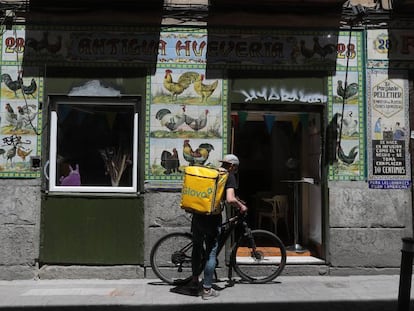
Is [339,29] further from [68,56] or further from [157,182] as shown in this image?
[68,56]

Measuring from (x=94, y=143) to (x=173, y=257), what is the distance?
225cm

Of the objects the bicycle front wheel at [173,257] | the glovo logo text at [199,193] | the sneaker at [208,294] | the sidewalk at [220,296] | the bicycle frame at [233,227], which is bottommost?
the sidewalk at [220,296]

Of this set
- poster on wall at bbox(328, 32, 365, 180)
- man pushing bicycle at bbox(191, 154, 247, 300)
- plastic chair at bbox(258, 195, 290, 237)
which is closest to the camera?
man pushing bicycle at bbox(191, 154, 247, 300)

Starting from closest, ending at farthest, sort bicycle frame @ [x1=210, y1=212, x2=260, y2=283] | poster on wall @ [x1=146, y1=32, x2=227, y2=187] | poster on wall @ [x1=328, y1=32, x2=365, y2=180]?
bicycle frame @ [x1=210, y1=212, x2=260, y2=283] → poster on wall @ [x1=146, y1=32, x2=227, y2=187] → poster on wall @ [x1=328, y1=32, x2=365, y2=180]

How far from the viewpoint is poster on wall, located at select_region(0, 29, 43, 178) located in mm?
7582

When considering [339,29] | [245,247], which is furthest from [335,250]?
[339,29]

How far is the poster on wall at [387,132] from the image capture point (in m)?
7.88

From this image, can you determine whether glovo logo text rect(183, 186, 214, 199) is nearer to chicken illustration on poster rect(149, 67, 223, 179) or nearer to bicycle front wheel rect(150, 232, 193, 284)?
bicycle front wheel rect(150, 232, 193, 284)

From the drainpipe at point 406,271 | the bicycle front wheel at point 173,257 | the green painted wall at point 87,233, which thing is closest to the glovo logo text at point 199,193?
the bicycle front wheel at point 173,257

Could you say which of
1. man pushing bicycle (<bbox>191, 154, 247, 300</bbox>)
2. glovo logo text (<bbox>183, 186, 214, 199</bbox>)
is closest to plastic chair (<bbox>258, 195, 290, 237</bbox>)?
man pushing bicycle (<bbox>191, 154, 247, 300</bbox>)

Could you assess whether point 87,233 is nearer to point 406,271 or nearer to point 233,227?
point 233,227

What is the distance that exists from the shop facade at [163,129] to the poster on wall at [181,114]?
0.6 inches

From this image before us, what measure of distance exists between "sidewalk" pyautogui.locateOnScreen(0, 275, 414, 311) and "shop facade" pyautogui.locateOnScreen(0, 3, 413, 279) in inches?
12.6

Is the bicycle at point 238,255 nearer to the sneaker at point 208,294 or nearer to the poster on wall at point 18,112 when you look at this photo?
the sneaker at point 208,294
